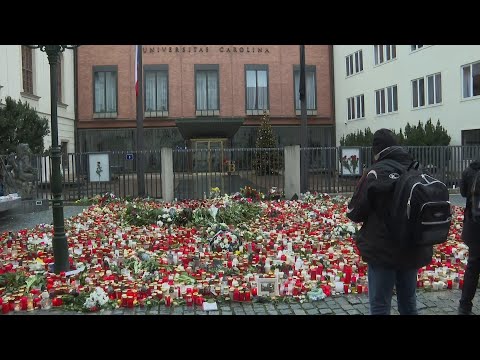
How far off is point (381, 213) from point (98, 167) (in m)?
14.7

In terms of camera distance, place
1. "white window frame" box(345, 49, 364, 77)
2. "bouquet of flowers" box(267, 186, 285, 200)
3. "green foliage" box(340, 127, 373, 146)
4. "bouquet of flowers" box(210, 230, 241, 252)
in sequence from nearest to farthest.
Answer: "bouquet of flowers" box(210, 230, 241, 252), "bouquet of flowers" box(267, 186, 285, 200), "green foliage" box(340, 127, 373, 146), "white window frame" box(345, 49, 364, 77)

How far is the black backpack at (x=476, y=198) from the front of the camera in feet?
15.5

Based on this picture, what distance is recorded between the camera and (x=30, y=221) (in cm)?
1251

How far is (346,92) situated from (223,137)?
11457 millimetres

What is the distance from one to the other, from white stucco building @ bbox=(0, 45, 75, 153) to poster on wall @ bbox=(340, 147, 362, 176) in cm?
1442

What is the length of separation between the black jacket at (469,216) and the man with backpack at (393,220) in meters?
1.26

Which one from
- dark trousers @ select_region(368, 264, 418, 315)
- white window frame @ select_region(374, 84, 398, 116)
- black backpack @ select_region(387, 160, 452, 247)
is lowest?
dark trousers @ select_region(368, 264, 418, 315)

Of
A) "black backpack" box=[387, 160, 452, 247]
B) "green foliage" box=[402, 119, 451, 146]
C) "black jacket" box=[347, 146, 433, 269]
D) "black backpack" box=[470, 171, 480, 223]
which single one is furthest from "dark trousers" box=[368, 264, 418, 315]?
"green foliage" box=[402, 119, 451, 146]

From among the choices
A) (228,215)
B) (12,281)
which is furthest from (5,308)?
(228,215)

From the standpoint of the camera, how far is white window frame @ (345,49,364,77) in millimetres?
32875

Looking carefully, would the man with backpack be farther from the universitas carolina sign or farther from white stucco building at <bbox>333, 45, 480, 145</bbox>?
the universitas carolina sign

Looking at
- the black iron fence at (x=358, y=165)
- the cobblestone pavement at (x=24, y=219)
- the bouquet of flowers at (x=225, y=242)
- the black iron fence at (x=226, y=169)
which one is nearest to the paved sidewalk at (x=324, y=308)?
the bouquet of flowers at (x=225, y=242)

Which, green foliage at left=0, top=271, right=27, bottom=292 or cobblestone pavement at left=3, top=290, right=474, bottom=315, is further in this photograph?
green foliage at left=0, top=271, right=27, bottom=292

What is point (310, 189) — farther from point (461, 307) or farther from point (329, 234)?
point (461, 307)
